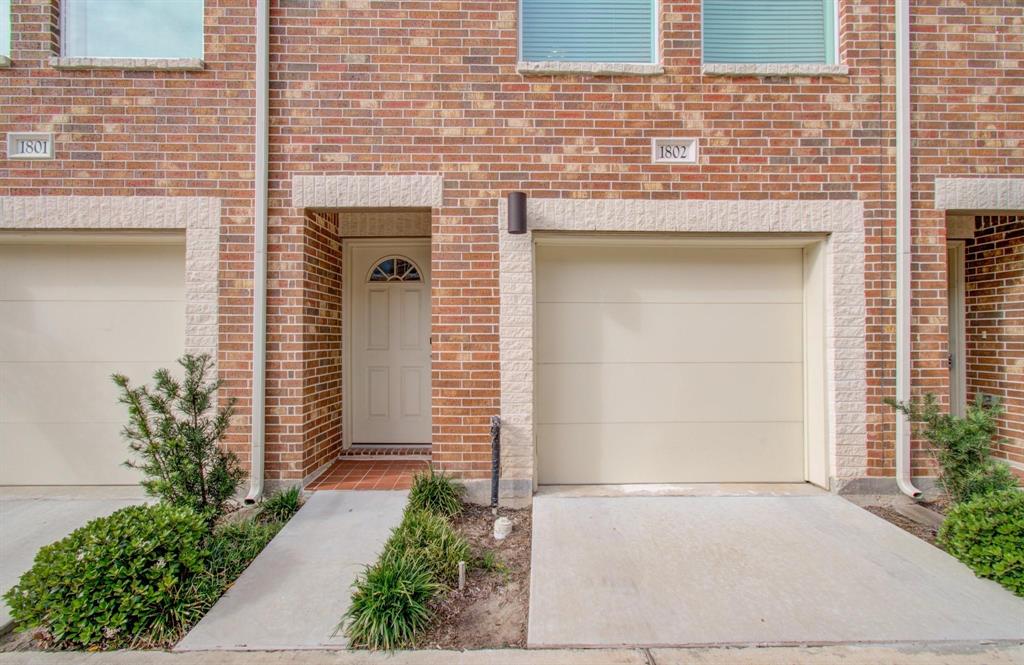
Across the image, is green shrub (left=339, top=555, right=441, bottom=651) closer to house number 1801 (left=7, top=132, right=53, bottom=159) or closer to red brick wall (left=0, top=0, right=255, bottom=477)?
red brick wall (left=0, top=0, right=255, bottom=477)

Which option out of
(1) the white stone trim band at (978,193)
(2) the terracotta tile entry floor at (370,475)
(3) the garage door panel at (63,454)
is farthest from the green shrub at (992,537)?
(3) the garage door panel at (63,454)

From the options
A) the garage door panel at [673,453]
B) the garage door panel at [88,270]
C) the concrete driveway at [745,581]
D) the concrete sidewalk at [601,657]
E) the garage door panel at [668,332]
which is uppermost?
the garage door panel at [88,270]

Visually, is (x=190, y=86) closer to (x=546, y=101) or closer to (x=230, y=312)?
(x=230, y=312)

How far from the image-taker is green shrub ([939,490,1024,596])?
307 centimetres

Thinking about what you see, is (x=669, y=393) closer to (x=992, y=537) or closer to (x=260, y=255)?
(x=992, y=537)

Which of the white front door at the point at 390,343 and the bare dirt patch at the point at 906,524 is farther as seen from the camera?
the white front door at the point at 390,343

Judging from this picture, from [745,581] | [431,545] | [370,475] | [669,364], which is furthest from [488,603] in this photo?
[669,364]

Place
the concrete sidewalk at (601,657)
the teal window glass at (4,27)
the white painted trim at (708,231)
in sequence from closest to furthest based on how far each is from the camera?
the concrete sidewalk at (601,657) < the white painted trim at (708,231) < the teal window glass at (4,27)

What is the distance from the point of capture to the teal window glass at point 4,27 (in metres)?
4.44

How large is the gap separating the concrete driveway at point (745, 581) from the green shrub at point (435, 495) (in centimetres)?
68

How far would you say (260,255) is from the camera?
4.30 m

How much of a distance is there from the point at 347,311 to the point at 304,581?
2983mm

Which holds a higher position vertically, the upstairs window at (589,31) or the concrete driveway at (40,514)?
the upstairs window at (589,31)

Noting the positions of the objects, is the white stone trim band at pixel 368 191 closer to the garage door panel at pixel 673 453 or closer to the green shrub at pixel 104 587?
the garage door panel at pixel 673 453
